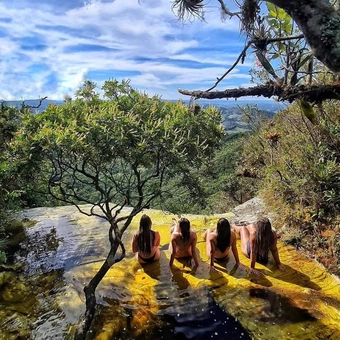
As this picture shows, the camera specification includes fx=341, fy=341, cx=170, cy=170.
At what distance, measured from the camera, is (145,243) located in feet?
24.5

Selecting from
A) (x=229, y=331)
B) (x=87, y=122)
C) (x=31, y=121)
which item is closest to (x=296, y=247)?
(x=229, y=331)

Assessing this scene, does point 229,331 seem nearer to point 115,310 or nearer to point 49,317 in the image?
point 115,310

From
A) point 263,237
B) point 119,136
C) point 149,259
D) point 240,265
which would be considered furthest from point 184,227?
point 119,136

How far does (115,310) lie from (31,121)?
350 cm

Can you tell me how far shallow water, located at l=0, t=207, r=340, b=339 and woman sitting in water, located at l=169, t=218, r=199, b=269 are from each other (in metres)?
0.29

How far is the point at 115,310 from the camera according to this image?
236 inches

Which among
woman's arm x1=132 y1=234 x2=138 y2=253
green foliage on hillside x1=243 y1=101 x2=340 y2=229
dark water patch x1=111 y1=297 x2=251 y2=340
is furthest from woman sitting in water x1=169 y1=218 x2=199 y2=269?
green foliage on hillside x1=243 y1=101 x2=340 y2=229

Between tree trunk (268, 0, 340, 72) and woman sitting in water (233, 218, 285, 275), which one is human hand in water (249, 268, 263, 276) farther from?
tree trunk (268, 0, 340, 72)

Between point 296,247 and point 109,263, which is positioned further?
point 296,247

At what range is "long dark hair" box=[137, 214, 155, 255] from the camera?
7.42m

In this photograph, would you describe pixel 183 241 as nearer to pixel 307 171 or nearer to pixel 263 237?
pixel 263 237

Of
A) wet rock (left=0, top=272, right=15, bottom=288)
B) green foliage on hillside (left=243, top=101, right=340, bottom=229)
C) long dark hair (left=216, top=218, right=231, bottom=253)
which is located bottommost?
wet rock (left=0, top=272, right=15, bottom=288)

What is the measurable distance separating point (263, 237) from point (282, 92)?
3964 millimetres

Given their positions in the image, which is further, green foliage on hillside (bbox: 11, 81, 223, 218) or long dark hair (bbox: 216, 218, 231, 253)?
long dark hair (bbox: 216, 218, 231, 253)
